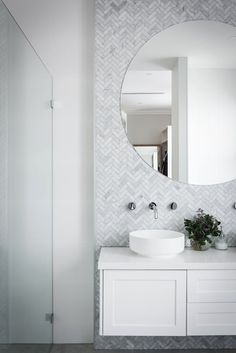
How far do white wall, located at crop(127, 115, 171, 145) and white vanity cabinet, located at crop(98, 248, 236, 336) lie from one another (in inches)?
34.8

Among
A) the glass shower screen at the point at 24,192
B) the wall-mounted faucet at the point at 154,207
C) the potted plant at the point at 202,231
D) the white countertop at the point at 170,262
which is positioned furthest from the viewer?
the wall-mounted faucet at the point at 154,207

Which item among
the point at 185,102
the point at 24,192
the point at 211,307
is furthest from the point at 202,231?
the point at 24,192

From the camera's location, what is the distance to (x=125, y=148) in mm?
2525

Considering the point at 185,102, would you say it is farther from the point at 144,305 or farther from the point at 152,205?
the point at 144,305

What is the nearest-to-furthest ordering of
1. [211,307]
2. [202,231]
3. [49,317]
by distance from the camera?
[211,307] → [202,231] → [49,317]

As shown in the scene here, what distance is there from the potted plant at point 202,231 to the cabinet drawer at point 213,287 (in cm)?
30

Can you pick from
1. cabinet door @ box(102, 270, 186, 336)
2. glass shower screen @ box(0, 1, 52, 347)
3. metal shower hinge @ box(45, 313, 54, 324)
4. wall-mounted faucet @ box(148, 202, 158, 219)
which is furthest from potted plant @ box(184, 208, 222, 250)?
metal shower hinge @ box(45, 313, 54, 324)

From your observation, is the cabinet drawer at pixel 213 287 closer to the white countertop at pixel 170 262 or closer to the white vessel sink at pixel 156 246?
the white countertop at pixel 170 262

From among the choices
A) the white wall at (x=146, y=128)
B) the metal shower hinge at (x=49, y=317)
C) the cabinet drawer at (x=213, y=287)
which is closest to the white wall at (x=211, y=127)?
the white wall at (x=146, y=128)

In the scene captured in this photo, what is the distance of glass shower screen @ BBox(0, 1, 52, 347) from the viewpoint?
1536 millimetres

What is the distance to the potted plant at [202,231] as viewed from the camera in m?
2.34

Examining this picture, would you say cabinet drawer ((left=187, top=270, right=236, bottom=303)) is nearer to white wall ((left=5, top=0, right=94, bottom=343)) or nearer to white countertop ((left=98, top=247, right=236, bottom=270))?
white countertop ((left=98, top=247, right=236, bottom=270))

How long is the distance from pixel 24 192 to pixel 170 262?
3.05 feet

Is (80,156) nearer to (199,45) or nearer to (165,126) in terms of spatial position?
(165,126)
